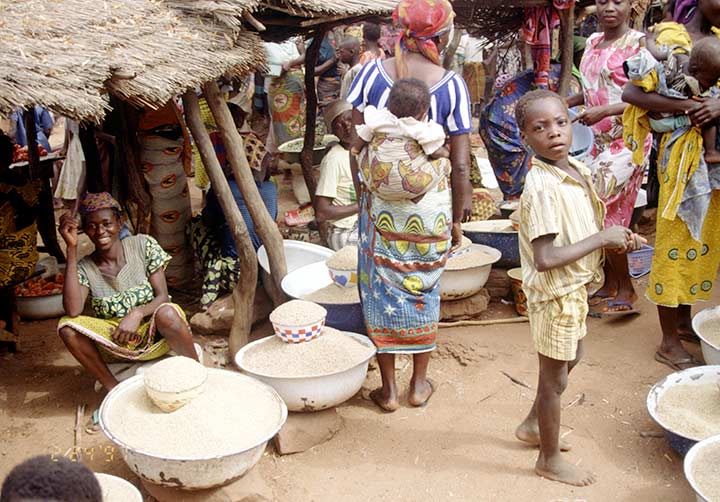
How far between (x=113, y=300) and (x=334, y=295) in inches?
49.5

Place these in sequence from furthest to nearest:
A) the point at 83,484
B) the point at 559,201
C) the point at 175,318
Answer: the point at 175,318 → the point at 559,201 → the point at 83,484

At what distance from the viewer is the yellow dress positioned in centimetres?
399

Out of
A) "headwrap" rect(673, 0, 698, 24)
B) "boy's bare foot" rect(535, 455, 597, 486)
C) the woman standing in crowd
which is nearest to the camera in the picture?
"boy's bare foot" rect(535, 455, 597, 486)

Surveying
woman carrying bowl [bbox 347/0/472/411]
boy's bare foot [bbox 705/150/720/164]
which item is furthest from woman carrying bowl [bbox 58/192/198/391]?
boy's bare foot [bbox 705/150/720/164]

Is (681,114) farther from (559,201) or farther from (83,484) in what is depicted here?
(83,484)

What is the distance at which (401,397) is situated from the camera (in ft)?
13.5

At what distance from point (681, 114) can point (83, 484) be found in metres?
3.47

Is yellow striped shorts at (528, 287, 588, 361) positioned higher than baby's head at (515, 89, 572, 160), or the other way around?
baby's head at (515, 89, 572, 160)

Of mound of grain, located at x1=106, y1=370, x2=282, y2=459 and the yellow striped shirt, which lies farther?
mound of grain, located at x1=106, y1=370, x2=282, y2=459

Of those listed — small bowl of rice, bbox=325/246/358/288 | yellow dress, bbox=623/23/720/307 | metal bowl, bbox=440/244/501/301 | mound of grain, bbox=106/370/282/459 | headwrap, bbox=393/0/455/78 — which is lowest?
metal bowl, bbox=440/244/501/301

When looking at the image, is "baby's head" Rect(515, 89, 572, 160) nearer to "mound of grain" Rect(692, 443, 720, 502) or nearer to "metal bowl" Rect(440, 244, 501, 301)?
"mound of grain" Rect(692, 443, 720, 502)

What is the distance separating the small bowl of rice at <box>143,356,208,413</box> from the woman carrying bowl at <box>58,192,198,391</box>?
747 mm

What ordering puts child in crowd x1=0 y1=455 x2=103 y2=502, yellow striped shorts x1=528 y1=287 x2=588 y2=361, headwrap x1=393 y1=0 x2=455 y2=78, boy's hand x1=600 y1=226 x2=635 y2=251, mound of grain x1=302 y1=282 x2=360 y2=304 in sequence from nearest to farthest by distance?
1. child in crowd x1=0 y1=455 x2=103 y2=502
2. boy's hand x1=600 y1=226 x2=635 y2=251
3. yellow striped shorts x1=528 y1=287 x2=588 y2=361
4. headwrap x1=393 y1=0 x2=455 y2=78
5. mound of grain x1=302 y1=282 x2=360 y2=304

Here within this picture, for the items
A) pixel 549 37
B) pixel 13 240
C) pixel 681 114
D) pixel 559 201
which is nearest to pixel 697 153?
pixel 681 114
